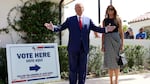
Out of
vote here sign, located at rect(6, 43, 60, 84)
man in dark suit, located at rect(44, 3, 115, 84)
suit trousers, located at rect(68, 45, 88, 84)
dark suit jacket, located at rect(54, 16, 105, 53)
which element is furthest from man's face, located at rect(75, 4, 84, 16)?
vote here sign, located at rect(6, 43, 60, 84)

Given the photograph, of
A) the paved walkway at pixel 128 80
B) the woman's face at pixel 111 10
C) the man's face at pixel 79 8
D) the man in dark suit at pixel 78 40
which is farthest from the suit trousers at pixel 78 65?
the paved walkway at pixel 128 80

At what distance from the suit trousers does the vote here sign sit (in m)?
0.74

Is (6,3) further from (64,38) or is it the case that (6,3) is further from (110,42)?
(110,42)

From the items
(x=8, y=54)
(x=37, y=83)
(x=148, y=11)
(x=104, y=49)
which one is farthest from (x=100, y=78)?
(x=148, y=11)

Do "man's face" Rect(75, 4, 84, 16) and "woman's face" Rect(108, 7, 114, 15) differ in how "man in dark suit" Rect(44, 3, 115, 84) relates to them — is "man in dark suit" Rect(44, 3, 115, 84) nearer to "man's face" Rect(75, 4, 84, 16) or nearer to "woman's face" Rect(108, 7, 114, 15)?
"man's face" Rect(75, 4, 84, 16)

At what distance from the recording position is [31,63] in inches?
307

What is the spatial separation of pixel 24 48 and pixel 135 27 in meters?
19.3

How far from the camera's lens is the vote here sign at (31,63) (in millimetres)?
7520

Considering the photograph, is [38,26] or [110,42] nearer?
[110,42]

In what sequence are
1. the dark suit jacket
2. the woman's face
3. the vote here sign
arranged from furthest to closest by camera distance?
the woman's face
the vote here sign
the dark suit jacket

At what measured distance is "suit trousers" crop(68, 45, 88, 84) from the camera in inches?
291

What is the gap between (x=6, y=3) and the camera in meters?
11.5

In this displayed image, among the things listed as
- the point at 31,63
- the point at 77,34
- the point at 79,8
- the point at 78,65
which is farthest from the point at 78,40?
the point at 31,63

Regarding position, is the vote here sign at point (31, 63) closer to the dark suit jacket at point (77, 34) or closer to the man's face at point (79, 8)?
the dark suit jacket at point (77, 34)
